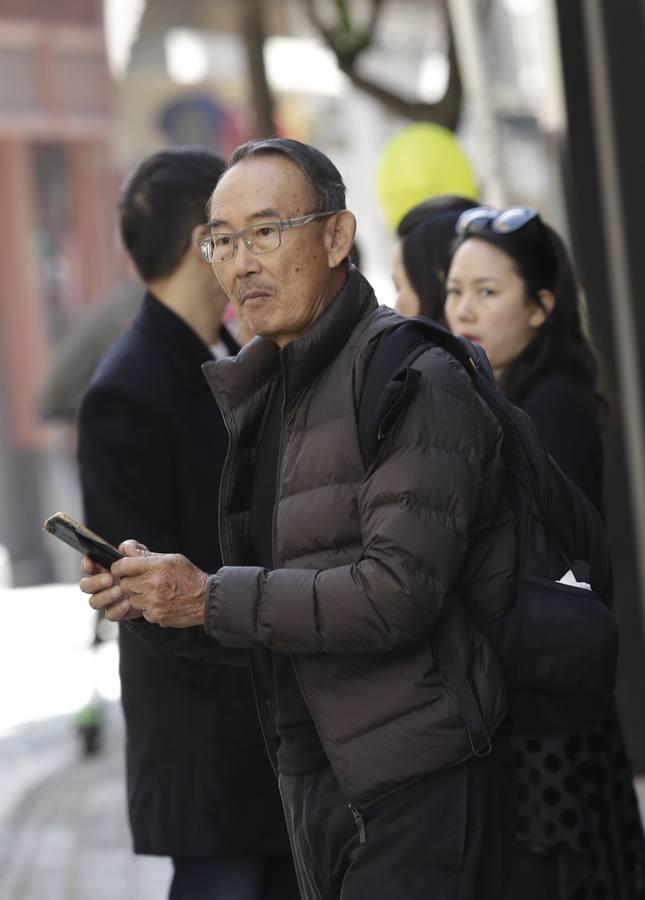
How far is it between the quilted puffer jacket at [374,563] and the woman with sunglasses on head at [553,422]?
35.9 inches


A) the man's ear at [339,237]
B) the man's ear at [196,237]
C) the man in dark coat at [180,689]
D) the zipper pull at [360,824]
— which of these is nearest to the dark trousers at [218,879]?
the man in dark coat at [180,689]

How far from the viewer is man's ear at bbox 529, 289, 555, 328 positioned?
13.1 ft

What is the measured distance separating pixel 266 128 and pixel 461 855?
6.80 metres

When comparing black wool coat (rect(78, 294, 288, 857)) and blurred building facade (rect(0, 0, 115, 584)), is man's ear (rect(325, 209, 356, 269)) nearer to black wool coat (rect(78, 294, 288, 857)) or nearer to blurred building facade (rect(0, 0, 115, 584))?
black wool coat (rect(78, 294, 288, 857))

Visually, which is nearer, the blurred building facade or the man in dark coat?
the man in dark coat

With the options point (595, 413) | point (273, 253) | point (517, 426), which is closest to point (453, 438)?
point (517, 426)

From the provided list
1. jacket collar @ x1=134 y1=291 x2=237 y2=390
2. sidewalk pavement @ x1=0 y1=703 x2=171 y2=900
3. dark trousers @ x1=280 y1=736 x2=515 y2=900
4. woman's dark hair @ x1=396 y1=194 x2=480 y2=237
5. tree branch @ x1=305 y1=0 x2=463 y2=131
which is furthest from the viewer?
tree branch @ x1=305 y1=0 x2=463 y2=131

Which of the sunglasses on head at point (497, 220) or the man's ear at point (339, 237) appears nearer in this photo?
the man's ear at point (339, 237)

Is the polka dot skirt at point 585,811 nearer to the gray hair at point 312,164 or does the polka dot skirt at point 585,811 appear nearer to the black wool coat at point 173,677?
the black wool coat at point 173,677

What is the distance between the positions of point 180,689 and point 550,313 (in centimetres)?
123

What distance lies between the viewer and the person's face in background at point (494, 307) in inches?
157

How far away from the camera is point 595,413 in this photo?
378 cm

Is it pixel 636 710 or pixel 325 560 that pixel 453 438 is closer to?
pixel 325 560

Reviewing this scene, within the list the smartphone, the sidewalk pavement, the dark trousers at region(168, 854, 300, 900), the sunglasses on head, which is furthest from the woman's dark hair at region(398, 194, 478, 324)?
the sidewalk pavement
